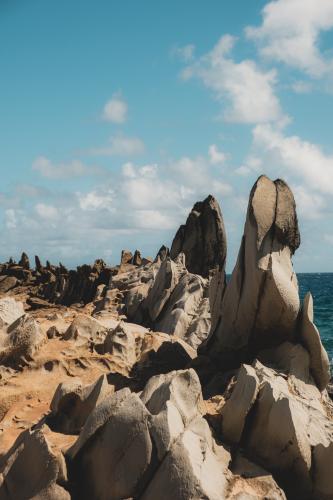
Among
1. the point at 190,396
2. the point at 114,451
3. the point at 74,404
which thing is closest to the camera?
the point at 114,451

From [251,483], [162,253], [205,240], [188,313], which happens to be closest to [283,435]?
[251,483]

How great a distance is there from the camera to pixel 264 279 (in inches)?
419

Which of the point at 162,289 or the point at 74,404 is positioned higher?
the point at 162,289

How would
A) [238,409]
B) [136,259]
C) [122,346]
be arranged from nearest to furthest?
[238,409] → [122,346] → [136,259]

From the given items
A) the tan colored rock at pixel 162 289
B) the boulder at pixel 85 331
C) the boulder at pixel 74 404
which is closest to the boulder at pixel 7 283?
the tan colored rock at pixel 162 289

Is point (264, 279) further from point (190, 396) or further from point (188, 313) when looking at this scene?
point (188, 313)

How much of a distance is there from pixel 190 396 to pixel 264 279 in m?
3.90

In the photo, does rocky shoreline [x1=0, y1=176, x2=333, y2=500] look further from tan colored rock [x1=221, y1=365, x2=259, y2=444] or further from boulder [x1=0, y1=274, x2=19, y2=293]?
boulder [x1=0, y1=274, x2=19, y2=293]

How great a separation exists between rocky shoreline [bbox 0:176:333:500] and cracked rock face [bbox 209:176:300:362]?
2 cm

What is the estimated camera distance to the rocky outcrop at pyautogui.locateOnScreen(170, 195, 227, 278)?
26984 mm

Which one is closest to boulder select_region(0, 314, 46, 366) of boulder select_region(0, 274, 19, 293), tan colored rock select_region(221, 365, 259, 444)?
tan colored rock select_region(221, 365, 259, 444)

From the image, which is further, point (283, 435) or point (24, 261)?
point (24, 261)

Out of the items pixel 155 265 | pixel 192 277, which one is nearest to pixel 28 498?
pixel 192 277

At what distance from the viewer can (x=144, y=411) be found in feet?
22.0
